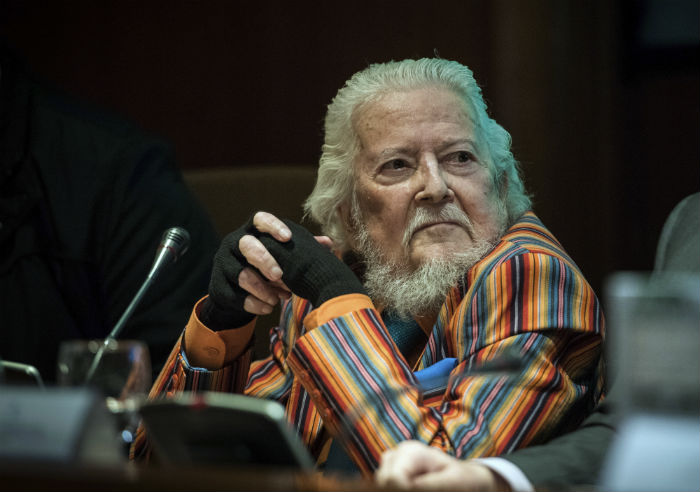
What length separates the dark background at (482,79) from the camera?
2.19 metres

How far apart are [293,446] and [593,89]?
5.42 feet

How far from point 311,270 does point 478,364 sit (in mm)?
Answer: 301

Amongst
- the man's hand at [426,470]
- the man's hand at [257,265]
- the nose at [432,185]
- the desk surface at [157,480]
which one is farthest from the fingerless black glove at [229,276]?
the desk surface at [157,480]

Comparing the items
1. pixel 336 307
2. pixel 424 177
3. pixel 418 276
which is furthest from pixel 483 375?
pixel 424 177

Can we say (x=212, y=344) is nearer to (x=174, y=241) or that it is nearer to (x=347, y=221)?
(x=174, y=241)

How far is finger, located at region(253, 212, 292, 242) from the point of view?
1.52 meters

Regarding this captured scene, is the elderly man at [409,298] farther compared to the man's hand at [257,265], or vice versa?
the man's hand at [257,265]

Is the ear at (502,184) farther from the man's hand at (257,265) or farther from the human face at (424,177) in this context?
the man's hand at (257,265)

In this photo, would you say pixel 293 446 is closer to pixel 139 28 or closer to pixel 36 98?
pixel 36 98

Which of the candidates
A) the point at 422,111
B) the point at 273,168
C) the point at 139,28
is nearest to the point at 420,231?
the point at 422,111

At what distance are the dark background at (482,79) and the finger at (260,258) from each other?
65 cm

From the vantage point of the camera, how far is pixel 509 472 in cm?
108

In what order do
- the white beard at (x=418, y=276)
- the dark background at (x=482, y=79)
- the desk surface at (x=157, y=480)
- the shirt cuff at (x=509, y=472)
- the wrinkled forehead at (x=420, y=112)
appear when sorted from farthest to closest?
the dark background at (x=482, y=79) < the wrinkled forehead at (x=420, y=112) < the white beard at (x=418, y=276) < the shirt cuff at (x=509, y=472) < the desk surface at (x=157, y=480)

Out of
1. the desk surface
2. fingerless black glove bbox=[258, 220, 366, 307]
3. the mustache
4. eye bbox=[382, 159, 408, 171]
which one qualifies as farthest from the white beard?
the desk surface
